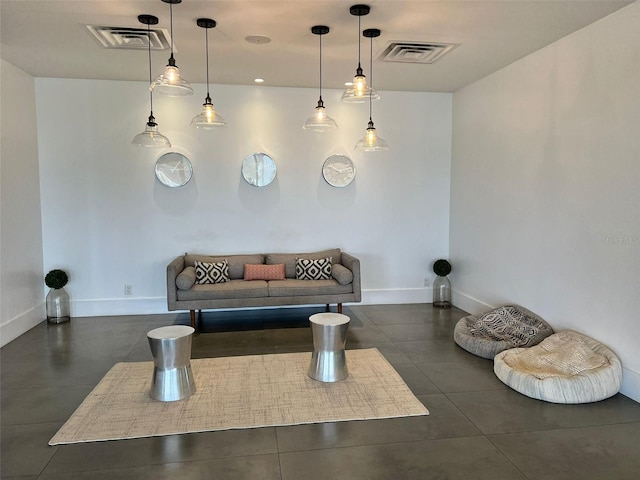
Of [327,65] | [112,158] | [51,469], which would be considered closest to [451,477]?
[51,469]

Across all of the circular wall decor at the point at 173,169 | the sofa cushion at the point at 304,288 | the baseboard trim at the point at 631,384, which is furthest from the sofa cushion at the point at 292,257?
the baseboard trim at the point at 631,384

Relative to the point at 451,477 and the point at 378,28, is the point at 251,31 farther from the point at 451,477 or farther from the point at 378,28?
the point at 451,477

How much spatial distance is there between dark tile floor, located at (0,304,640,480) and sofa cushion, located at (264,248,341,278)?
1.99 metres

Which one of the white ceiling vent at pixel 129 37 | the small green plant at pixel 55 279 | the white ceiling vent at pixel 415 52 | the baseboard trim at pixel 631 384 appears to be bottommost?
the baseboard trim at pixel 631 384

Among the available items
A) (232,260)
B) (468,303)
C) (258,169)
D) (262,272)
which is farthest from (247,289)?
(468,303)

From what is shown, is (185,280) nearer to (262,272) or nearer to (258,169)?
(262,272)

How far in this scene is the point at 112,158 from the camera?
546cm

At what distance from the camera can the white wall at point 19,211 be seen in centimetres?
451

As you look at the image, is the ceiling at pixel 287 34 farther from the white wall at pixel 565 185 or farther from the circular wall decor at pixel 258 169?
the circular wall decor at pixel 258 169

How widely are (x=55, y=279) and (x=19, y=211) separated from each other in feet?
2.77

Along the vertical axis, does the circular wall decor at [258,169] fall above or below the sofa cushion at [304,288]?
above

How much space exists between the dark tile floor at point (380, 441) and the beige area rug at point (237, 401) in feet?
0.29

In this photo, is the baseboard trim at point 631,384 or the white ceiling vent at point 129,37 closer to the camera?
the baseboard trim at point 631,384

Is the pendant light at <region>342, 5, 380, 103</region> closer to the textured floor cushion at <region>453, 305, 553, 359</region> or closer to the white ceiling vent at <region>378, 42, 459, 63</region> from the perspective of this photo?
the white ceiling vent at <region>378, 42, 459, 63</region>
